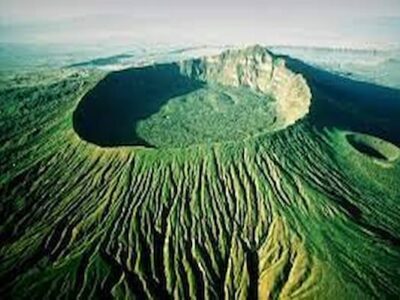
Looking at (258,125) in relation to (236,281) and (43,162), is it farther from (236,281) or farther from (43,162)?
(236,281)

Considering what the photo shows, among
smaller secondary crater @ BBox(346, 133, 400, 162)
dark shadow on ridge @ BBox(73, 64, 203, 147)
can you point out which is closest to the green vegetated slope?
smaller secondary crater @ BBox(346, 133, 400, 162)

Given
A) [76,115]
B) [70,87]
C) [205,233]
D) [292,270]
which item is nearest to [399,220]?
[292,270]

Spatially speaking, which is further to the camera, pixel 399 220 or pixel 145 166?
pixel 145 166

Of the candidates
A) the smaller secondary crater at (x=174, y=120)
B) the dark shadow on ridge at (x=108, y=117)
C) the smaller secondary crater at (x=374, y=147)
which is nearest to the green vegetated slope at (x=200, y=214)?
the smaller secondary crater at (x=374, y=147)

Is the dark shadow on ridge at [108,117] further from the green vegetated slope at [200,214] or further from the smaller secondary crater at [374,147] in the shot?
the smaller secondary crater at [374,147]

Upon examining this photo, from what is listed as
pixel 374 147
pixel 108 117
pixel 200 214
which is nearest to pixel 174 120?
pixel 108 117

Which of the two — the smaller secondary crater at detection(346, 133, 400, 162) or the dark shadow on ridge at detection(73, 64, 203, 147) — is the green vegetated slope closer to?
the smaller secondary crater at detection(346, 133, 400, 162)

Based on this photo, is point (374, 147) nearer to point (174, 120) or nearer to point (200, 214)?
point (200, 214)
